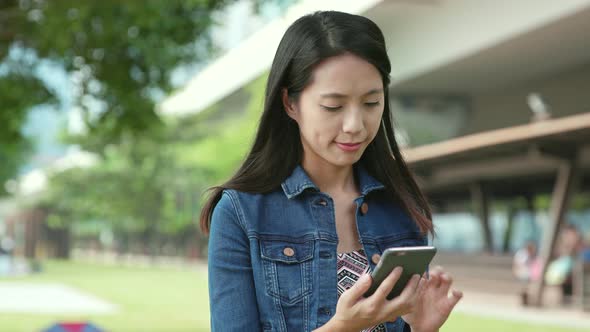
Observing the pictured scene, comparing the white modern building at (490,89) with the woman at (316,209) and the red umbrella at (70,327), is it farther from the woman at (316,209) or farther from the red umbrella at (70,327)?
the woman at (316,209)

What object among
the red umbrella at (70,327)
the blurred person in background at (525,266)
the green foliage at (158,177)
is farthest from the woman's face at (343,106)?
the green foliage at (158,177)

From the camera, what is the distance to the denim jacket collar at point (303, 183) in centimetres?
233

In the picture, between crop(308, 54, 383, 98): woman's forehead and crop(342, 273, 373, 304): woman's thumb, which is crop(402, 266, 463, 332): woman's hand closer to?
crop(342, 273, 373, 304): woman's thumb

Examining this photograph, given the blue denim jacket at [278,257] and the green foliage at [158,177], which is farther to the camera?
the green foliage at [158,177]

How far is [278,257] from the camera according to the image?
224 cm

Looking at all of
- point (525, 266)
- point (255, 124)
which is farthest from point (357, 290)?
point (525, 266)

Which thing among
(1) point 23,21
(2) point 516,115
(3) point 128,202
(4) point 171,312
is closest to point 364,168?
(1) point 23,21

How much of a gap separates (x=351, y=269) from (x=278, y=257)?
0.65ft

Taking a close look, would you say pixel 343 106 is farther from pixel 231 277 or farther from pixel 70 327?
pixel 70 327

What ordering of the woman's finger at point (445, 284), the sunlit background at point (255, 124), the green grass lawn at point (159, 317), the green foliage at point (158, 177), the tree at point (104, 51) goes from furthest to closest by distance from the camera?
the green foliage at point (158, 177) < the green grass lawn at point (159, 317) < the sunlit background at point (255, 124) < the tree at point (104, 51) < the woman's finger at point (445, 284)

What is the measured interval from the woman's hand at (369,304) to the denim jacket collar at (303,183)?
0.37 metres

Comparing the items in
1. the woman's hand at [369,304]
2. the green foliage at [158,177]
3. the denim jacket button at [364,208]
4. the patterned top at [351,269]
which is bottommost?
the woman's hand at [369,304]

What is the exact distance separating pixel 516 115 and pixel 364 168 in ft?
73.5

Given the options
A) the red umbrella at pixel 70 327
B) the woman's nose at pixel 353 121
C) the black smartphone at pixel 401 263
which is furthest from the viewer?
the red umbrella at pixel 70 327
